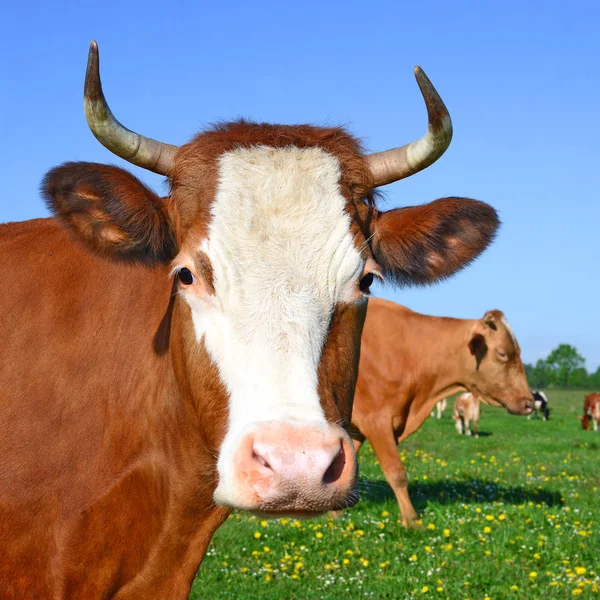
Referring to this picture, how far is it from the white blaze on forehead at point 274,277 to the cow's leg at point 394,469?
22.8ft

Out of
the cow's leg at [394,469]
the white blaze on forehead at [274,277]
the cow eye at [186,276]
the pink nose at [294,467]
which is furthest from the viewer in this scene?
the cow's leg at [394,469]

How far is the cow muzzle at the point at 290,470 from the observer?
114 inches

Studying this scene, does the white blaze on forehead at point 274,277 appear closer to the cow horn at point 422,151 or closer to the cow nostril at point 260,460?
the cow nostril at point 260,460

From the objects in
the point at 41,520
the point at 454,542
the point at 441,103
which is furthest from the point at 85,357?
the point at 454,542

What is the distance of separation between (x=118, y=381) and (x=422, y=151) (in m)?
1.98

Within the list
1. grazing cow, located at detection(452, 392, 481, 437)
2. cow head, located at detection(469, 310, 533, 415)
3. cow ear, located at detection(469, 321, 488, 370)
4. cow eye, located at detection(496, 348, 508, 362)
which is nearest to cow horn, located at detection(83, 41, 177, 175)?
cow ear, located at detection(469, 321, 488, 370)

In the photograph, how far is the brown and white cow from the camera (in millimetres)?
3451

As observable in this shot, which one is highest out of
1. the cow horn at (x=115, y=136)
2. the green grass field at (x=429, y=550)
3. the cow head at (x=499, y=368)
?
the cow horn at (x=115, y=136)

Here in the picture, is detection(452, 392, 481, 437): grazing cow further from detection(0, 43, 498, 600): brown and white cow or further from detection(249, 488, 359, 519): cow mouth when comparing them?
detection(249, 488, 359, 519): cow mouth

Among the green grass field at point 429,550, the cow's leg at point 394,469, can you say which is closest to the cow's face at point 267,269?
the green grass field at point 429,550

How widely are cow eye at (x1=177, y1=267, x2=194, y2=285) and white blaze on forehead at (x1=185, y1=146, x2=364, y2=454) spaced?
86 mm

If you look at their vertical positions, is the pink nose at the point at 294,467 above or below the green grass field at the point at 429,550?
above

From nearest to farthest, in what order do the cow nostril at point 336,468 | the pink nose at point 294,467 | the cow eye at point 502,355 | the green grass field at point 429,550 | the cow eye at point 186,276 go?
the pink nose at point 294,467 < the cow nostril at point 336,468 < the cow eye at point 186,276 < the green grass field at point 429,550 < the cow eye at point 502,355

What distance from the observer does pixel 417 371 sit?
13.0 metres
